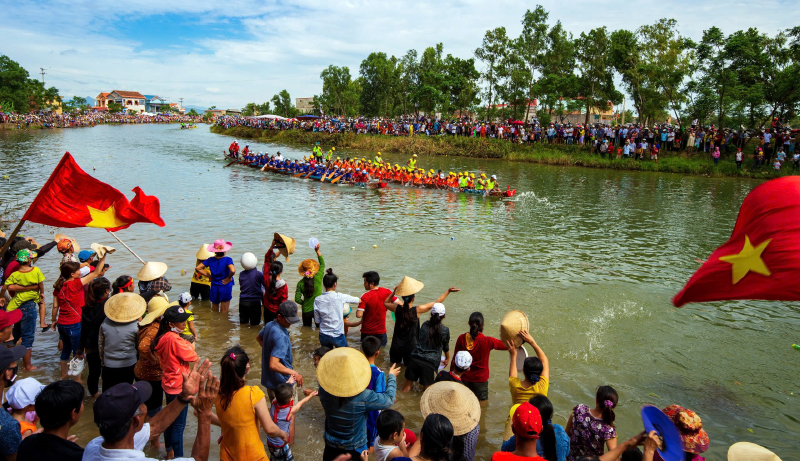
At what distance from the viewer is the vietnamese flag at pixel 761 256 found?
A: 3410 millimetres

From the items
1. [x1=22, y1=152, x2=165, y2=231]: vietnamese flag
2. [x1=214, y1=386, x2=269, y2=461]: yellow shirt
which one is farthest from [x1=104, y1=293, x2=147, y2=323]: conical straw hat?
[x1=214, y1=386, x2=269, y2=461]: yellow shirt

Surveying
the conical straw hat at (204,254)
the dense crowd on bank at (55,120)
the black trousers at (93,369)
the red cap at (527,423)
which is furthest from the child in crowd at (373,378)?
the dense crowd on bank at (55,120)

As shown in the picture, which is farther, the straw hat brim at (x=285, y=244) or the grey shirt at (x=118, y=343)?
the straw hat brim at (x=285, y=244)

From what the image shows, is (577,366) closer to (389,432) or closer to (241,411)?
(389,432)

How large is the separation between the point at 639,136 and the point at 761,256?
1392 inches

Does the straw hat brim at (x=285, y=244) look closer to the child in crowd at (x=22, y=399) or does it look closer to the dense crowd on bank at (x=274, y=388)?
the dense crowd on bank at (x=274, y=388)

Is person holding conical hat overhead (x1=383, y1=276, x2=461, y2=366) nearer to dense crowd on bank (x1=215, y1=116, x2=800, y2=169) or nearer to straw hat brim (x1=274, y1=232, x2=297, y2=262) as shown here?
straw hat brim (x1=274, y1=232, x2=297, y2=262)

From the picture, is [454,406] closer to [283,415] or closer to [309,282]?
[283,415]

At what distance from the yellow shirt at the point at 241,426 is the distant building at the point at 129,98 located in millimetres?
174435

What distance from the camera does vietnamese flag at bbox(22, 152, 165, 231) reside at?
636 centimetres

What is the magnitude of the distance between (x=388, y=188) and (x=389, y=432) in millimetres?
21833

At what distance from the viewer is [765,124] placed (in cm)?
3338

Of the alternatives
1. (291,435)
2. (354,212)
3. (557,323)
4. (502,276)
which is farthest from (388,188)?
(291,435)

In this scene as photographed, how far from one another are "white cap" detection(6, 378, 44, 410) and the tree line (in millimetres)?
37572
